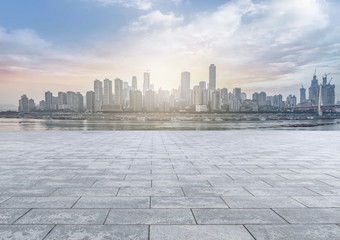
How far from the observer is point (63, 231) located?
394cm

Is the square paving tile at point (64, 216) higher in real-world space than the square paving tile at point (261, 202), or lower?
higher

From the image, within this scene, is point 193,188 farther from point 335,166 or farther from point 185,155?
point 335,166

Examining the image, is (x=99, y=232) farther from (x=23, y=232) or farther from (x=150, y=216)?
(x=23, y=232)

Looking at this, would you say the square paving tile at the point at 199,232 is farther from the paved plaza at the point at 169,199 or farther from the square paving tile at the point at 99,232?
the square paving tile at the point at 99,232

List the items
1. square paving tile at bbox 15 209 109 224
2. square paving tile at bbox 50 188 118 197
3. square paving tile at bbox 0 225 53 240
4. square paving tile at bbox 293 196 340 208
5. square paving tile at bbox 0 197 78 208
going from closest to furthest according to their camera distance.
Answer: square paving tile at bbox 0 225 53 240, square paving tile at bbox 15 209 109 224, square paving tile at bbox 0 197 78 208, square paving tile at bbox 293 196 340 208, square paving tile at bbox 50 188 118 197

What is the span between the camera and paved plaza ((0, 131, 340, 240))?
3.98 metres

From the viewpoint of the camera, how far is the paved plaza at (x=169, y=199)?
398 centimetres

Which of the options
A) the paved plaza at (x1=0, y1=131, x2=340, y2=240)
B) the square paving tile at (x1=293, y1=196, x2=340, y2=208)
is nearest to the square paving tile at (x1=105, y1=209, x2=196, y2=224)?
the paved plaza at (x1=0, y1=131, x2=340, y2=240)

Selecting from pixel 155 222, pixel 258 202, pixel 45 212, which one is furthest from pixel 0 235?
pixel 258 202

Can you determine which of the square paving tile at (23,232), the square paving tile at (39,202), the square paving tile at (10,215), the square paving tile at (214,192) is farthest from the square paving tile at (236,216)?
the square paving tile at (10,215)

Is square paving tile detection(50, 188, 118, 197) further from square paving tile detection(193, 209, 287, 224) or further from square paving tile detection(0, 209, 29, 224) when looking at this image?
square paving tile detection(193, 209, 287, 224)

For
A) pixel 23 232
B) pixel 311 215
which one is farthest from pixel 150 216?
pixel 311 215

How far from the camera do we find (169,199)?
5.41 metres

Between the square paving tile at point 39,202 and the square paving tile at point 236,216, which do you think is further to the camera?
the square paving tile at point 39,202
